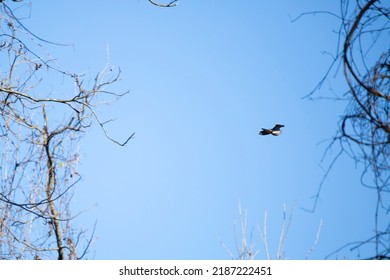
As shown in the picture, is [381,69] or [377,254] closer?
[377,254]

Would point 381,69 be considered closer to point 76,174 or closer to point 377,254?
point 377,254

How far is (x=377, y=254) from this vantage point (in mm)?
1265

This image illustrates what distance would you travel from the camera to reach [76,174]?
4227 millimetres

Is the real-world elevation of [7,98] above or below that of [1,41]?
below
